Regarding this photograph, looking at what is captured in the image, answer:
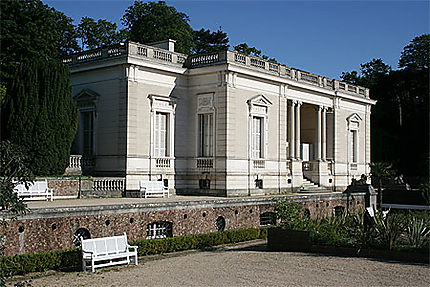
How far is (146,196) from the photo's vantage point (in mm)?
25297

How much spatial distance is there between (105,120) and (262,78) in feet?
30.0

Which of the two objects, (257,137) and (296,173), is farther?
(296,173)

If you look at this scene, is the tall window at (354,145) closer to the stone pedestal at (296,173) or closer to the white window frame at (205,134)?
the stone pedestal at (296,173)

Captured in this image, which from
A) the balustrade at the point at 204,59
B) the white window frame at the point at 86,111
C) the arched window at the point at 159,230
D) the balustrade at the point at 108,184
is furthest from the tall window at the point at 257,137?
the arched window at the point at 159,230

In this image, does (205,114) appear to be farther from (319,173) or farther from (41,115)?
(319,173)

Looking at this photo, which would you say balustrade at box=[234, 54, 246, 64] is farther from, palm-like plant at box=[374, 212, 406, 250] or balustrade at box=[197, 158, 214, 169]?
palm-like plant at box=[374, 212, 406, 250]

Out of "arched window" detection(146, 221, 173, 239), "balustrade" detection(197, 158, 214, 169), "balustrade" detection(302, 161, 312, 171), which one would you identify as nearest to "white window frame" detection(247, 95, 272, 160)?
"balustrade" detection(197, 158, 214, 169)

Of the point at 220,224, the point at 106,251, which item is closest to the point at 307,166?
the point at 220,224

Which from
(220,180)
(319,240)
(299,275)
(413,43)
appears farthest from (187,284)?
(413,43)

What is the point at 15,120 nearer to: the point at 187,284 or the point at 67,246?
the point at 67,246

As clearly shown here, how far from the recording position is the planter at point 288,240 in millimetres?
16719

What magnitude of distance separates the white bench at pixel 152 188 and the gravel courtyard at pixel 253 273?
31.2ft

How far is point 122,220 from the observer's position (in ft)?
53.0

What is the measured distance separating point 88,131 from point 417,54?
1641 inches
